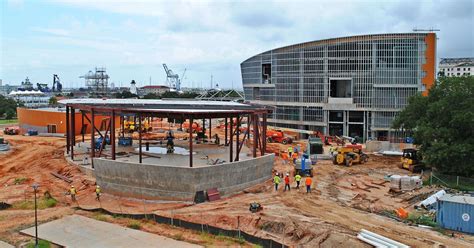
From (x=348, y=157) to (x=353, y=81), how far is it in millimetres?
29246

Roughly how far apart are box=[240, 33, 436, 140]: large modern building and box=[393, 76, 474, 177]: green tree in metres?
22.2

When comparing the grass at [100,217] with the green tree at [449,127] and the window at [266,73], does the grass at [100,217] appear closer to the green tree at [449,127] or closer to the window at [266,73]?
the green tree at [449,127]

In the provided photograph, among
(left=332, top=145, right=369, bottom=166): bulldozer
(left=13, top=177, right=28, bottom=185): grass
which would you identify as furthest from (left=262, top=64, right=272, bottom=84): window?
(left=13, top=177, right=28, bottom=185): grass

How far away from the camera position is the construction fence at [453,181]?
35.2 meters

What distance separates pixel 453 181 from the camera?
36.2 m

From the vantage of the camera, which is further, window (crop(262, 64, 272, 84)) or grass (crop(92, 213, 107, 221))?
window (crop(262, 64, 272, 84))

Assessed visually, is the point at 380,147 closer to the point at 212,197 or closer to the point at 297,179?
the point at 297,179

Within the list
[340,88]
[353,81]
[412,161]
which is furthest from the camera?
[340,88]

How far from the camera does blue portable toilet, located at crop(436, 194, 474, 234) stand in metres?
24.7

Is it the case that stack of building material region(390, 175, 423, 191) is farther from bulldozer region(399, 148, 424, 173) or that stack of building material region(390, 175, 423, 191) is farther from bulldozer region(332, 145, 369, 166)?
bulldozer region(332, 145, 369, 166)

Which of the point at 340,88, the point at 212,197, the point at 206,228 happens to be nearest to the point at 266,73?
the point at 340,88

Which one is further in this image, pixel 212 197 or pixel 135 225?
pixel 212 197

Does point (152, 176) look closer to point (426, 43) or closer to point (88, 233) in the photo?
point (88, 233)

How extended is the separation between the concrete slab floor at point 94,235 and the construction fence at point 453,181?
2384cm
